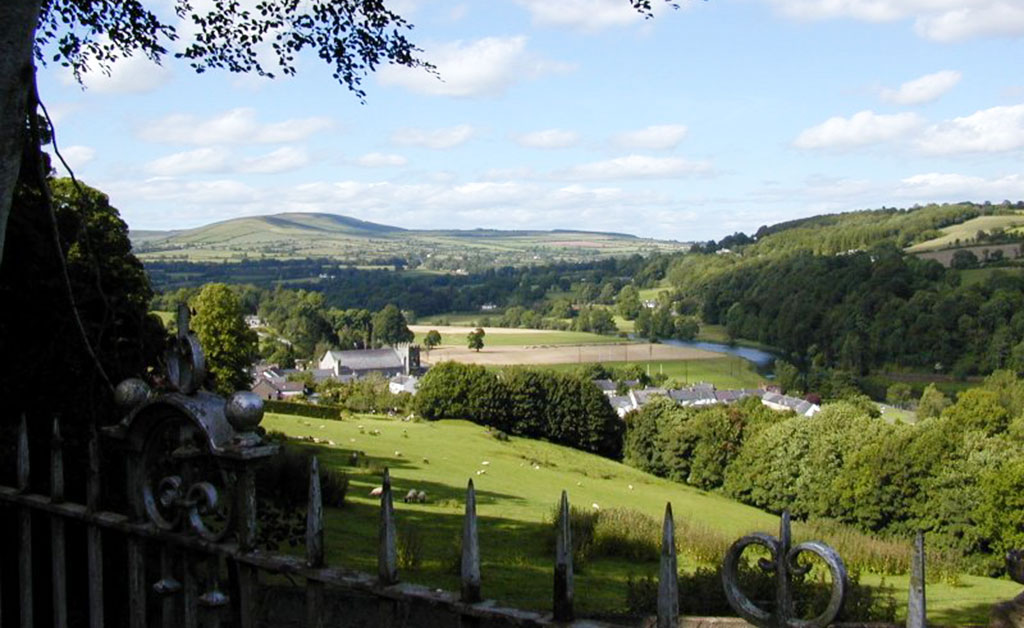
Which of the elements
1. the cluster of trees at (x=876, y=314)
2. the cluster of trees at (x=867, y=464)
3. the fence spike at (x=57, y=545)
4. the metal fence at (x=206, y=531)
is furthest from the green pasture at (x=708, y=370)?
the metal fence at (x=206, y=531)

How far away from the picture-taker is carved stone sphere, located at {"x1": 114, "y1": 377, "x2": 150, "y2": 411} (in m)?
4.09

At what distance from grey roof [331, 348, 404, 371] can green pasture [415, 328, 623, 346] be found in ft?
65.4

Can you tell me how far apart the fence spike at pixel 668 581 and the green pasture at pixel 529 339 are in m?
134

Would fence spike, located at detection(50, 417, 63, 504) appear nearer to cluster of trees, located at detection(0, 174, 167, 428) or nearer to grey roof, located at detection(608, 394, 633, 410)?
cluster of trees, located at detection(0, 174, 167, 428)

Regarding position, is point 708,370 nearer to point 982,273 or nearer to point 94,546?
point 982,273

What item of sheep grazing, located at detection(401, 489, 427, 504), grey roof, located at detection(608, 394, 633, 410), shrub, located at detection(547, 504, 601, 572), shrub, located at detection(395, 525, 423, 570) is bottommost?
grey roof, located at detection(608, 394, 633, 410)

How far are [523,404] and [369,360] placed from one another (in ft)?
189

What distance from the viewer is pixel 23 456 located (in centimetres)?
425

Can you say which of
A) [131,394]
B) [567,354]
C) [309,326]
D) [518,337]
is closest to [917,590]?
[131,394]

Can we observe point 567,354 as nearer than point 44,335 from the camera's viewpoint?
No

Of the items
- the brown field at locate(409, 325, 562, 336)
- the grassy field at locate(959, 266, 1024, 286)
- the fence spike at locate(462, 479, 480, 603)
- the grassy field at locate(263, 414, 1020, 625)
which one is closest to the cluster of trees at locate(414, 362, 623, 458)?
the grassy field at locate(263, 414, 1020, 625)

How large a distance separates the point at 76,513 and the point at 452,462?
108 feet

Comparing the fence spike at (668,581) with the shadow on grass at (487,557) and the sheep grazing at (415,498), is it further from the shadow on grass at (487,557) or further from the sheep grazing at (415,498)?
the sheep grazing at (415,498)

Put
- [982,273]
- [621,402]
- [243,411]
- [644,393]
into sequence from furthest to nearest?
1. [982,273]
2. [644,393]
3. [621,402]
4. [243,411]
